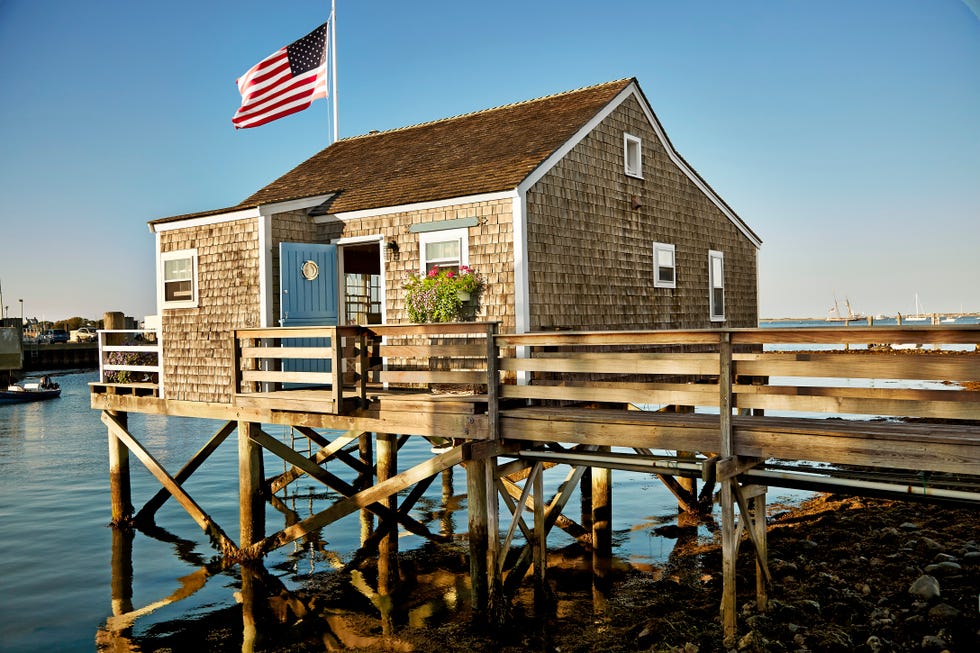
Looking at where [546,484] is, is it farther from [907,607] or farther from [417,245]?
[907,607]

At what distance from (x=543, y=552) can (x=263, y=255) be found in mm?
6852

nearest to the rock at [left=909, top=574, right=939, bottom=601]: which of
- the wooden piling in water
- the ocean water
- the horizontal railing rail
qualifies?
the horizontal railing rail

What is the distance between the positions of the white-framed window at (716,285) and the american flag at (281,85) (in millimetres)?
8899

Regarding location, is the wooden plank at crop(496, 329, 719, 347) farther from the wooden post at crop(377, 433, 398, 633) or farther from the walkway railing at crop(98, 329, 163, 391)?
the walkway railing at crop(98, 329, 163, 391)

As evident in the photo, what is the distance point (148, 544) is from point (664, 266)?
11184mm

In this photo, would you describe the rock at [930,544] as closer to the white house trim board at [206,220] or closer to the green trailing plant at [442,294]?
the green trailing plant at [442,294]

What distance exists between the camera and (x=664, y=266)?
1580 cm

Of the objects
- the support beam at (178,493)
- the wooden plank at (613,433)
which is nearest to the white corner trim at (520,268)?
the wooden plank at (613,433)

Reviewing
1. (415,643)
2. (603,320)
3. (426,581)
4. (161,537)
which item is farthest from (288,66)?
(415,643)

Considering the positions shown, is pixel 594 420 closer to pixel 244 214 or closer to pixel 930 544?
pixel 930 544

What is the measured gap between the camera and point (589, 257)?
13.9 metres

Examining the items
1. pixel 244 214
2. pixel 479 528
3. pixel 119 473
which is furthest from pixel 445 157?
pixel 119 473

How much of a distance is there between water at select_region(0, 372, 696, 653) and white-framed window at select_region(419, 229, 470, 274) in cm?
512

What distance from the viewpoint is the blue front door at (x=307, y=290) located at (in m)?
13.8
